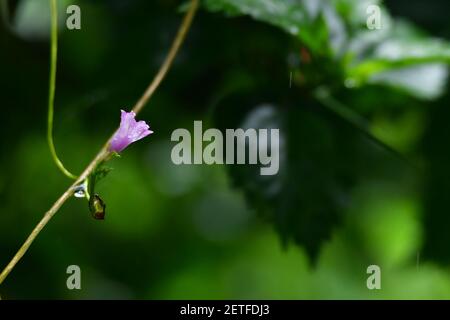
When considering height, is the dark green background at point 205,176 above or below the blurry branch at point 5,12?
below

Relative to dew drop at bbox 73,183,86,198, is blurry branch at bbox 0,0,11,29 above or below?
above

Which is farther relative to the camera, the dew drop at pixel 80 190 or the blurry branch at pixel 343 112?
the blurry branch at pixel 343 112

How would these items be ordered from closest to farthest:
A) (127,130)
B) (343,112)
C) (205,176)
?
(127,130)
(343,112)
(205,176)

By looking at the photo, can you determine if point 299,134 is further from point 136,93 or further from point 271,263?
point 271,263

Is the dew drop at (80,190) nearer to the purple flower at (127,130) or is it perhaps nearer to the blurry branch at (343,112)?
the purple flower at (127,130)

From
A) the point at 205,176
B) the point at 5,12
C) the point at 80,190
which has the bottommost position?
the point at 80,190

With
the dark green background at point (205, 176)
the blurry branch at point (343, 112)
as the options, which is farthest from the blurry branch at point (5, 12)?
the blurry branch at point (343, 112)

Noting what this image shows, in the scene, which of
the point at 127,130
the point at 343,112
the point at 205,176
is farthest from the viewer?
the point at 205,176

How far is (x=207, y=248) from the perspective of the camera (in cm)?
108

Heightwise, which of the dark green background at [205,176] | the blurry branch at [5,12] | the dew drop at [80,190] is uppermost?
the blurry branch at [5,12]

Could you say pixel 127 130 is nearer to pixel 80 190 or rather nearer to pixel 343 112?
pixel 80 190

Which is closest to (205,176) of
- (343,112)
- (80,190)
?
(343,112)

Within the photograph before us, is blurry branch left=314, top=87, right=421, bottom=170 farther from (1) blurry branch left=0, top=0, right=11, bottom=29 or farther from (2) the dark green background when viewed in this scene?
(1) blurry branch left=0, top=0, right=11, bottom=29

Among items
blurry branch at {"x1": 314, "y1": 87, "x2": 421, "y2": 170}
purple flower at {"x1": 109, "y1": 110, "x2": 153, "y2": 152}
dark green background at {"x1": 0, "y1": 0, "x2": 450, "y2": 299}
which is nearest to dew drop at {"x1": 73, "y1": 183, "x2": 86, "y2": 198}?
purple flower at {"x1": 109, "y1": 110, "x2": 153, "y2": 152}
